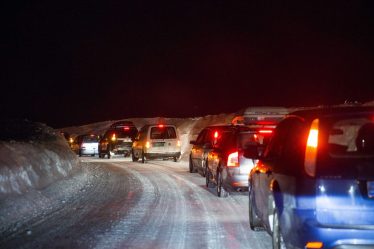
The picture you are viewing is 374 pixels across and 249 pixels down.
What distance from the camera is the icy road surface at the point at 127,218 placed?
863 centimetres

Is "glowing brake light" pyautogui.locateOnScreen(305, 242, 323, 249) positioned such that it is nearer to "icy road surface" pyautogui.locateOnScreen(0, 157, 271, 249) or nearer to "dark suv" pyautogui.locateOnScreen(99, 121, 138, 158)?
"icy road surface" pyautogui.locateOnScreen(0, 157, 271, 249)

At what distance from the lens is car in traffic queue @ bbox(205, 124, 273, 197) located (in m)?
13.3

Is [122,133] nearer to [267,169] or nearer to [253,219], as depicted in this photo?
[253,219]

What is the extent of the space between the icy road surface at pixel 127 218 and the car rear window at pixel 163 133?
12427mm

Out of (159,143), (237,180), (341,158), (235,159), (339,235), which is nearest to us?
(339,235)

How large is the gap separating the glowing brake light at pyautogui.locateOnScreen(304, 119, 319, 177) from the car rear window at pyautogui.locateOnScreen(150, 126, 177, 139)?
23670mm

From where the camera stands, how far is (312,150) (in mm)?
5859

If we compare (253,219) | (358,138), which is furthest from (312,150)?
(253,219)

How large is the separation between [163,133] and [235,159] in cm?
1648

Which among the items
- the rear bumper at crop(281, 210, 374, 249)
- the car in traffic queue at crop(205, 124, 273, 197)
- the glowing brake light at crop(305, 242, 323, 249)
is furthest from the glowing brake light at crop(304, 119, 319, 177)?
the car in traffic queue at crop(205, 124, 273, 197)

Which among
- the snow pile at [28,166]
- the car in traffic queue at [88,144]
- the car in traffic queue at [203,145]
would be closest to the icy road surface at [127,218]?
the snow pile at [28,166]

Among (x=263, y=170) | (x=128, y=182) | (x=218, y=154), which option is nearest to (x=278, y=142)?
(x=263, y=170)

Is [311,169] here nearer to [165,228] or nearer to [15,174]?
[165,228]

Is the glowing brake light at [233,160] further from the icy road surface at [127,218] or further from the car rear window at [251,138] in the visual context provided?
the icy road surface at [127,218]
